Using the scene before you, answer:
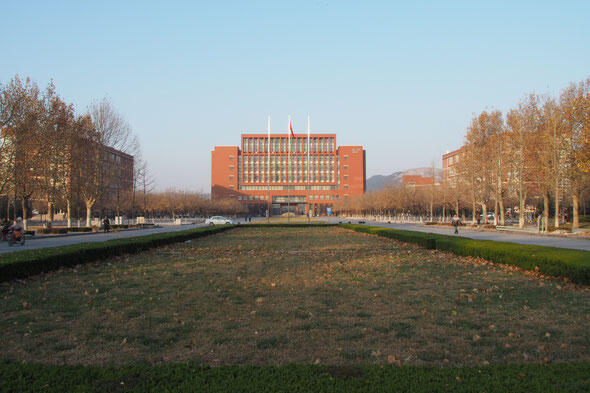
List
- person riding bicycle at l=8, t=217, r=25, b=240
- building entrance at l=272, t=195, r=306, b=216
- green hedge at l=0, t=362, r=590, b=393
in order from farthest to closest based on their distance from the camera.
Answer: building entrance at l=272, t=195, r=306, b=216, person riding bicycle at l=8, t=217, r=25, b=240, green hedge at l=0, t=362, r=590, b=393

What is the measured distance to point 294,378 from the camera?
11.6 feet

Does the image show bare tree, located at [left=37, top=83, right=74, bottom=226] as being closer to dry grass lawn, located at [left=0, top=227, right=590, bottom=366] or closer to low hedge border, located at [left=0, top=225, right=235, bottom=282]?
low hedge border, located at [left=0, top=225, right=235, bottom=282]

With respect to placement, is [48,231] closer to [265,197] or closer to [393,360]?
[393,360]

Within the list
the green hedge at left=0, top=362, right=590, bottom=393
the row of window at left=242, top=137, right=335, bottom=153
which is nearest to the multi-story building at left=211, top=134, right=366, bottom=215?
the row of window at left=242, top=137, right=335, bottom=153

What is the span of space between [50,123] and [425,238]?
30.6m

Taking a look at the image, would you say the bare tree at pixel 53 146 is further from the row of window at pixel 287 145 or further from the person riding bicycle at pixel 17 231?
the row of window at pixel 287 145

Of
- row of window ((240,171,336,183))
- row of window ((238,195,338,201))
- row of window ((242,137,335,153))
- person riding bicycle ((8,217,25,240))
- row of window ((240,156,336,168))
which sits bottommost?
person riding bicycle ((8,217,25,240))

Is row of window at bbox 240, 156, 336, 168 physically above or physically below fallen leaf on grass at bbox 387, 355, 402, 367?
above

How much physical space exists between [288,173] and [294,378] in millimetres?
136308

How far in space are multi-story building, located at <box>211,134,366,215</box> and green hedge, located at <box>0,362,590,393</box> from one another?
130980mm

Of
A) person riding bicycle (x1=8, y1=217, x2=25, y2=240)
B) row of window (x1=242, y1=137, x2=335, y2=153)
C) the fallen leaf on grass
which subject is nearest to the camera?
the fallen leaf on grass

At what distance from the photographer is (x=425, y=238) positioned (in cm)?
1816

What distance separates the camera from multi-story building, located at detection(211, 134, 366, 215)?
13625 cm

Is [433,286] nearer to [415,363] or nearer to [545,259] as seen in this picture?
[545,259]
